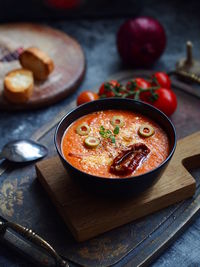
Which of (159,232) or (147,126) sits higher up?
(147,126)

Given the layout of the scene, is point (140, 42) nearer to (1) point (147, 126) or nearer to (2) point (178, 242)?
(1) point (147, 126)

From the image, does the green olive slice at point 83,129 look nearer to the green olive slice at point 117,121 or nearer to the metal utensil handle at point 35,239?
the green olive slice at point 117,121

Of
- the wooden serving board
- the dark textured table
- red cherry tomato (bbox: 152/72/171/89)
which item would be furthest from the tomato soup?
red cherry tomato (bbox: 152/72/171/89)

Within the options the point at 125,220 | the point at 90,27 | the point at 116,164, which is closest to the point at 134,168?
the point at 116,164

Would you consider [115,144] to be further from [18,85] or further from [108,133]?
[18,85]

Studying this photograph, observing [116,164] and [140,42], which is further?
[140,42]

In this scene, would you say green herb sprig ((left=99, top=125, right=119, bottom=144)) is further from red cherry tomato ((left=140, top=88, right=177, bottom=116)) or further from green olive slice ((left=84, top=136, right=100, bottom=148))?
red cherry tomato ((left=140, top=88, right=177, bottom=116))

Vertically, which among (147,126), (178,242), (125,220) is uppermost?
(147,126)
